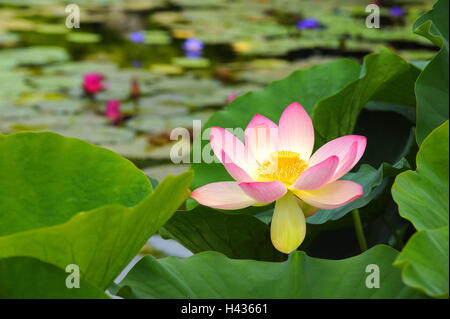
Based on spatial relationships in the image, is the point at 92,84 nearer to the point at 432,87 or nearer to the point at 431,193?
the point at 432,87

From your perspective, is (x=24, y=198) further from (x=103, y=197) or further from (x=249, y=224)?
(x=249, y=224)

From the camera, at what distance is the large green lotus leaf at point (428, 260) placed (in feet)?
1.44

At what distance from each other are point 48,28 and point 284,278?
3.77 meters

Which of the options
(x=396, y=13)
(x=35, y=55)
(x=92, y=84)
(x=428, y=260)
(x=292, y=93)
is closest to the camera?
(x=428, y=260)

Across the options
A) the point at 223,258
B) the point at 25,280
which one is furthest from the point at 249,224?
the point at 25,280

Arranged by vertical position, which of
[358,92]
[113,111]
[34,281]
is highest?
[358,92]

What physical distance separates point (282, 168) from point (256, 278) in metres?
0.10

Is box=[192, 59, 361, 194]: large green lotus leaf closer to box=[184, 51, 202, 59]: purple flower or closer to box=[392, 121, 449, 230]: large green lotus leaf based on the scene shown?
box=[392, 121, 449, 230]: large green lotus leaf

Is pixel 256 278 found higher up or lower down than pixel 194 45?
lower down

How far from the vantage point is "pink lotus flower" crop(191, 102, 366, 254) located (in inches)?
20.2

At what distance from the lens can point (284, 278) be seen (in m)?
0.52

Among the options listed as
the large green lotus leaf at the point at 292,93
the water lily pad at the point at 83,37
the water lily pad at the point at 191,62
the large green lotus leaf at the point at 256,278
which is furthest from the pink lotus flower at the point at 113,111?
the large green lotus leaf at the point at 256,278

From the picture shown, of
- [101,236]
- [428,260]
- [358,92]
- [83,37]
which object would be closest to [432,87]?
[358,92]

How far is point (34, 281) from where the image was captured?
47 centimetres
